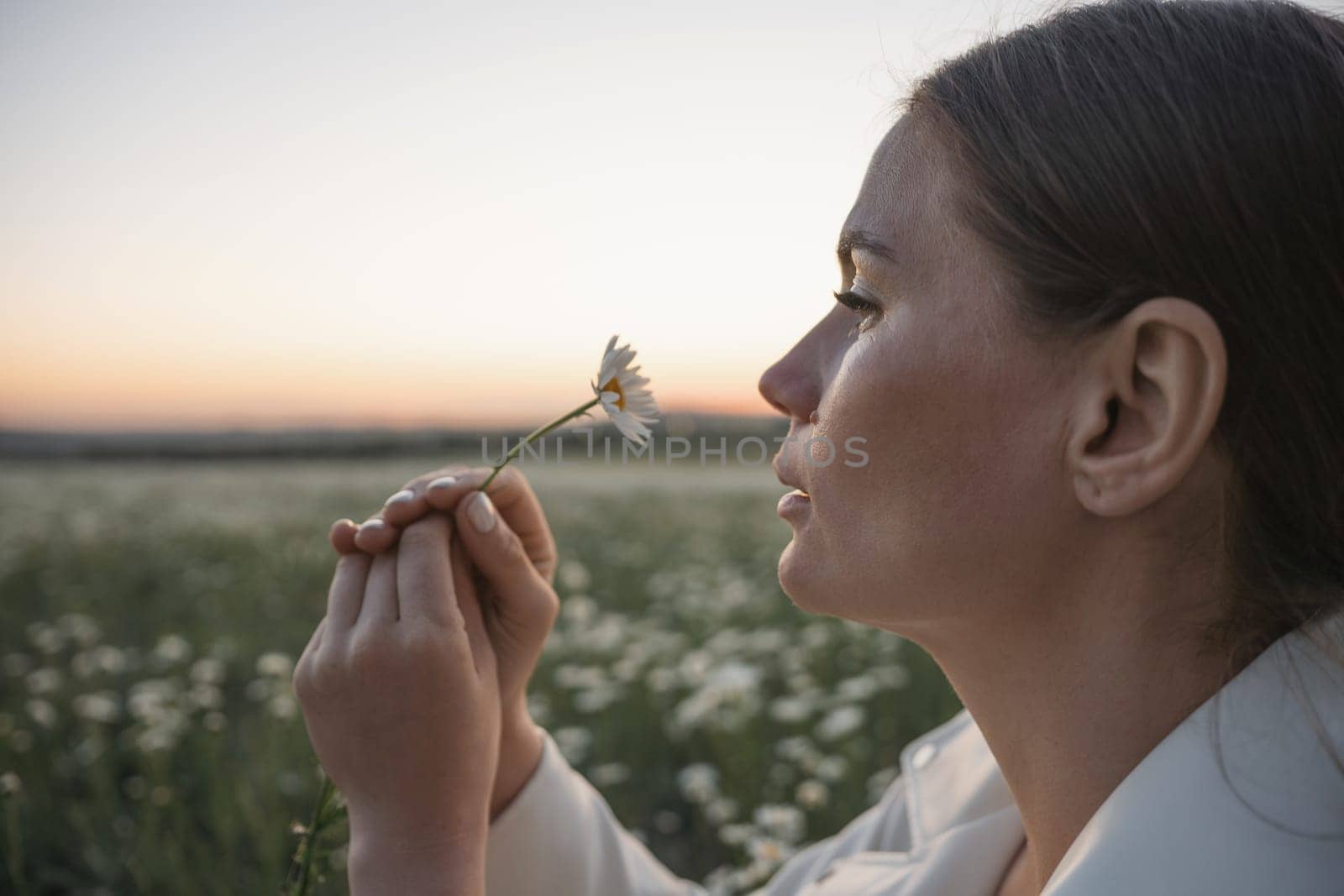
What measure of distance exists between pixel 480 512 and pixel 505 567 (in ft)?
0.39

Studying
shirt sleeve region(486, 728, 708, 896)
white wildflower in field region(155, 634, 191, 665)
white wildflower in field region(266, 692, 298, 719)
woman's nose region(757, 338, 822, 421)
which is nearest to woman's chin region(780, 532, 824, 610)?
woman's nose region(757, 338, 822, 421)

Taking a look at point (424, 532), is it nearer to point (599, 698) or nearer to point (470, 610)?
point (470, 610)

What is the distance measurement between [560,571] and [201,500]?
6.30 metres

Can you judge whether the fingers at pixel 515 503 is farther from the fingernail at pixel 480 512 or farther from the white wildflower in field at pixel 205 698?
the white wildflower in field at pixel 205 698

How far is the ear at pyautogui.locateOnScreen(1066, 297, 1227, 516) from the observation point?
2.91ft

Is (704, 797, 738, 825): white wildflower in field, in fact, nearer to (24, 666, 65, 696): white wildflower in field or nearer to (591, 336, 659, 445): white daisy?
(591, 336, 659, 445): white daisy

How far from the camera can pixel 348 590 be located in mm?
1184

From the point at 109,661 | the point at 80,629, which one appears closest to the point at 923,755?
the point at 109,661

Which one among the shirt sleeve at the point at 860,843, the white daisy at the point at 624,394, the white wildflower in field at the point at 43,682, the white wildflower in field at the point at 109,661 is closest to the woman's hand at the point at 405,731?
the white daisy at the point at 624,394

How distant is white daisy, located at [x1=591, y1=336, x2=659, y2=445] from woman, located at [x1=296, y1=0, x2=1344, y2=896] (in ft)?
0.50

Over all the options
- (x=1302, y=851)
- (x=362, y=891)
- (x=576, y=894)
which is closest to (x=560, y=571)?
(x=576, y=894)

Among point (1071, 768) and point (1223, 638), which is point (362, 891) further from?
point (1223, 638)

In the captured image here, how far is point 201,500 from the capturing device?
1048cm

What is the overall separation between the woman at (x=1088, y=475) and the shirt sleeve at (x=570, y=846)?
32 centimetres
